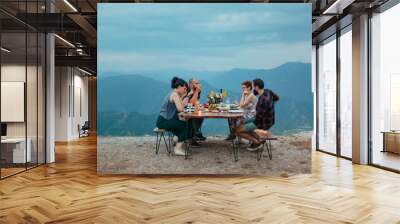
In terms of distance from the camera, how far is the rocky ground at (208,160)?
645cm

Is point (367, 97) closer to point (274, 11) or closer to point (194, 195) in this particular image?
point (274, 11)

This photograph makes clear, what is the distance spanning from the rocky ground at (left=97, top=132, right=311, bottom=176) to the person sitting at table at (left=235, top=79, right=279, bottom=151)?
7.7 inches

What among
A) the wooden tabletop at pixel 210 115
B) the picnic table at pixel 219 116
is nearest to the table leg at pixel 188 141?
the picnic table at pixel 219 116

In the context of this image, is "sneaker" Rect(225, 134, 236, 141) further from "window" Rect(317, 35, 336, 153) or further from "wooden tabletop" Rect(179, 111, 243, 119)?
"window" Rect(317, 35, 336, 153)

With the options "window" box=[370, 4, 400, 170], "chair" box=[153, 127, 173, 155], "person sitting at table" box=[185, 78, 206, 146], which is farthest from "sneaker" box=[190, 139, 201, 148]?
"window" box=[370, 4, 400, 170]

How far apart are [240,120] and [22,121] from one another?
3788 millimetres

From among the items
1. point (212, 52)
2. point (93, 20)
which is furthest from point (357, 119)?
point (93, 20)

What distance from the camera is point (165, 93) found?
657 centimetres

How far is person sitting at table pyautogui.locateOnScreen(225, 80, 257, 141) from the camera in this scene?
648 centimetres

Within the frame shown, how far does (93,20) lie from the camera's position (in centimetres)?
868

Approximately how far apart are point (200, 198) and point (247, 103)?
2.20 meters

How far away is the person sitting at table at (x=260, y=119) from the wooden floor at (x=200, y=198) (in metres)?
0.69

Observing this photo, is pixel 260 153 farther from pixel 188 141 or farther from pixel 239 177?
pixel 188 141

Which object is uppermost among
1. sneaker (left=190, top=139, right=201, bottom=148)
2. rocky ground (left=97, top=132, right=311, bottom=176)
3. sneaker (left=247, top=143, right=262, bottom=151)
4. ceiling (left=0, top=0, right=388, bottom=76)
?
ceiling (left=0, top=0, right=388, bottom=76)
